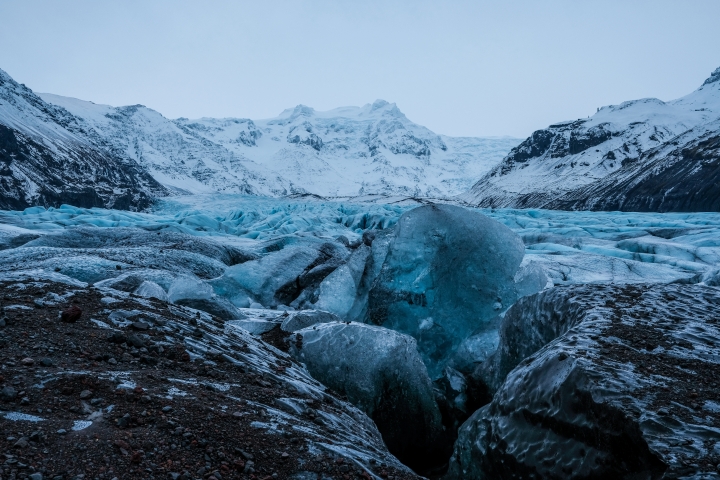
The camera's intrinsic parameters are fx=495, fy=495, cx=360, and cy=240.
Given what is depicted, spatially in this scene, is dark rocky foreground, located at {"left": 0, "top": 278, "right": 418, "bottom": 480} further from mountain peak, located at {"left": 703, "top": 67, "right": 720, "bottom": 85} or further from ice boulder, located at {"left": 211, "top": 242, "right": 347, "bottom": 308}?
mountain peak, located at {"left": 703, "top": 67, "right": 720, "bottom": 85}

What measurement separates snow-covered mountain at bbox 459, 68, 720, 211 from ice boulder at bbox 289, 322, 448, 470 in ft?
119

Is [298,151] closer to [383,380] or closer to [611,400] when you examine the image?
[383,380]

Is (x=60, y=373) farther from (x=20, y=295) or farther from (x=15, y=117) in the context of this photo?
(x=15, y=117)

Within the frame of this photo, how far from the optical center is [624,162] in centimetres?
5856

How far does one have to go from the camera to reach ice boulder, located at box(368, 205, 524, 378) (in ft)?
21.6

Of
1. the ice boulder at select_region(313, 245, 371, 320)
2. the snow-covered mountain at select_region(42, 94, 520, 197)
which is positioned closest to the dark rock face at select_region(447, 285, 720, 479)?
the ice boulder at select_region(313, 245, 371, 320)

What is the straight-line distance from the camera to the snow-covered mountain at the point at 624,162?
37.9 m

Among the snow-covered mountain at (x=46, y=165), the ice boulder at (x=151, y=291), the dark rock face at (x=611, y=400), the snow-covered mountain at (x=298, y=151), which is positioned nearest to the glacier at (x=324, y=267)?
the ice boulder at (x=151, y=291)

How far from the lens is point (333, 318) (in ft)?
20.3

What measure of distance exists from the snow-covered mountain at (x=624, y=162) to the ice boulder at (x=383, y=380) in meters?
36.2

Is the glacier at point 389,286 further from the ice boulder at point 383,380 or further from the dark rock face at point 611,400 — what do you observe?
the dark rock face at point 611,400

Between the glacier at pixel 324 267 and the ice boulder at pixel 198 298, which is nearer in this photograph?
the ice boulder at pixel 198 298

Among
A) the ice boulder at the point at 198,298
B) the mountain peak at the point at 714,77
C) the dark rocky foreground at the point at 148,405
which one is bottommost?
the ice boulder at the point at 198,298

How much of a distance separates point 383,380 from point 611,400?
2.68 meters
